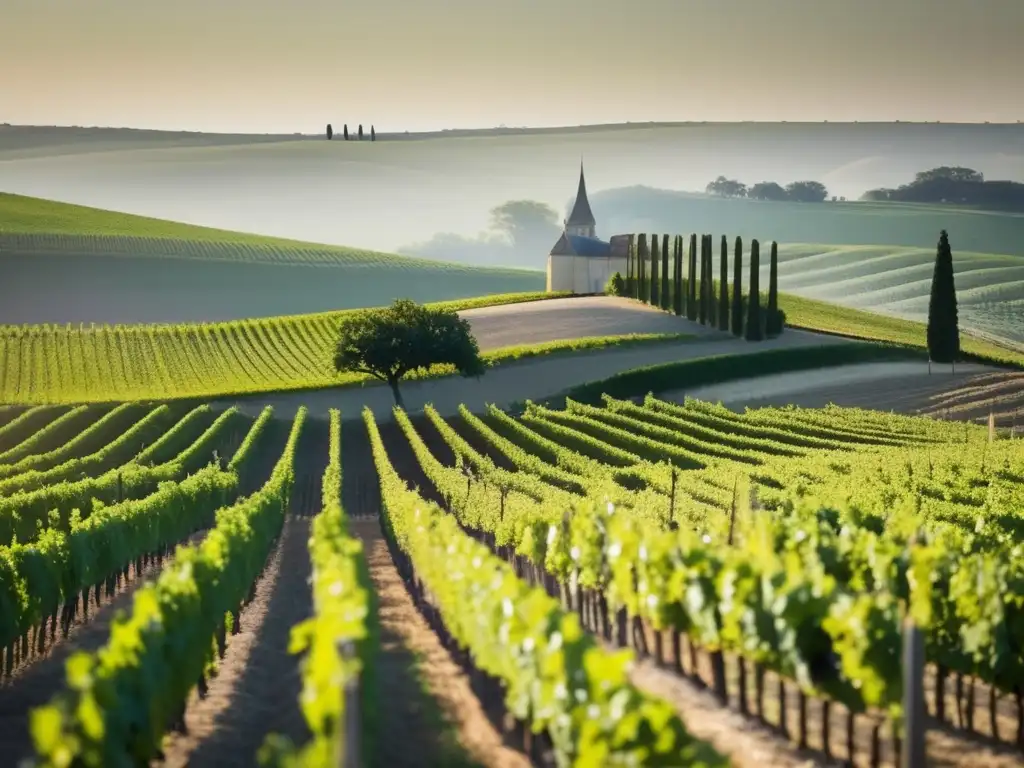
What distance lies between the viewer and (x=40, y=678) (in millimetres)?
22188

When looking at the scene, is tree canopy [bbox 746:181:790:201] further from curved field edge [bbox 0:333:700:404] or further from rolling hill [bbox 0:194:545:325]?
curved field edge [bbox 0:333:700:404]

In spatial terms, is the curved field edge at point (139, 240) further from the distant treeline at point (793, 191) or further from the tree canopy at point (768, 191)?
the tree canopy at point (768, 191)

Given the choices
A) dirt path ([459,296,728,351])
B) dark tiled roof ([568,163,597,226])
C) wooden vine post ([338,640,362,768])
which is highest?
dark tiled roof ([568,163,597,226])

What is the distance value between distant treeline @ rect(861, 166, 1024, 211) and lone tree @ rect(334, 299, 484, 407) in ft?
358

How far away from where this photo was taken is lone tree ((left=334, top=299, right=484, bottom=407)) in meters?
65.9

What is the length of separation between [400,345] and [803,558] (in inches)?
1859

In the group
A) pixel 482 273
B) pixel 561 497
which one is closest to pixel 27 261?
pixel 482 273

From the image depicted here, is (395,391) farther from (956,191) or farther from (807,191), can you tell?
(807,191)

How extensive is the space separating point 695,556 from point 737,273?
63642 mm

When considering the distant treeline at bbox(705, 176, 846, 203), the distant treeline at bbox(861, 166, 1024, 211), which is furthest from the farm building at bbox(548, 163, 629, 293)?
the distant treeline at bbox(705, 176, 846, 203)

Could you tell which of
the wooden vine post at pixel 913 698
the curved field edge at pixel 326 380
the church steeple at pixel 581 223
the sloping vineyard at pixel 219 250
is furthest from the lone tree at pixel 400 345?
the church steeple at pixel 581 223

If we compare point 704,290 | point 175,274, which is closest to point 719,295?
point 704,290

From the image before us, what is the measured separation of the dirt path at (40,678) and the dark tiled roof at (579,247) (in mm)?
82183

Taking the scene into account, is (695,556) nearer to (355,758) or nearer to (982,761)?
(982,761)
